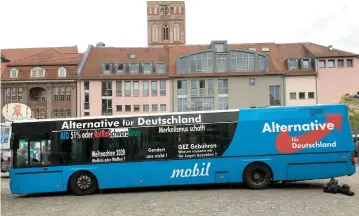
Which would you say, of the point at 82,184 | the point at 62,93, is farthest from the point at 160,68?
the point at 82,184

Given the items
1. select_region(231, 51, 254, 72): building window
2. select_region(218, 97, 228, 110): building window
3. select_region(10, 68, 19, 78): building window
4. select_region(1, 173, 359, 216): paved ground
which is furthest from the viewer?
select_region(10, 68, 19, 78): building window

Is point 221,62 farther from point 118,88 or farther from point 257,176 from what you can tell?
point 257,176

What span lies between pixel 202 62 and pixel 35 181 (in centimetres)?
4838

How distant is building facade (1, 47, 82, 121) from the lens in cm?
6081

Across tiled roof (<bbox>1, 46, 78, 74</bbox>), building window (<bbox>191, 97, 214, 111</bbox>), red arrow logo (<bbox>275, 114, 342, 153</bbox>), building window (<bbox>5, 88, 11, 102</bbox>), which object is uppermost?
tiled roof (<bbox>1, 46, 78, 74</bbox>)

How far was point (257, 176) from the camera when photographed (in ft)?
47.9

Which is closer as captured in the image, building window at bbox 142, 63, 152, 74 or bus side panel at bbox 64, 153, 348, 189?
bus side panel at bbox 64, 153, 348, 189

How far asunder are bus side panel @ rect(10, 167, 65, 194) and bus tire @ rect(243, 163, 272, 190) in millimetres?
5870

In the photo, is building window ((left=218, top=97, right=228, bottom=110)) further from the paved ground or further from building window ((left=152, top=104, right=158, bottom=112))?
the paved ground

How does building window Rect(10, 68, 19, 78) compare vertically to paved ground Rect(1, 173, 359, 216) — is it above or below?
above

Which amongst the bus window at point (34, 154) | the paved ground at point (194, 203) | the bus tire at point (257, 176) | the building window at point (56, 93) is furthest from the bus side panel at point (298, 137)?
the building window at point (56, 93)

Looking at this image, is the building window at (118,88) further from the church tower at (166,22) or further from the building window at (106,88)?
the church tower at (166,22)

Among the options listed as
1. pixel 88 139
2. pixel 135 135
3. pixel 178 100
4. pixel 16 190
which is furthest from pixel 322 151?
pixel 178 100

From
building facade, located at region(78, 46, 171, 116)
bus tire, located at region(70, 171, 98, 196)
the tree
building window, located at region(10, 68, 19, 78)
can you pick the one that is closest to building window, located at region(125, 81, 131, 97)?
building facade, located at region(78, 46, 171, 116)
